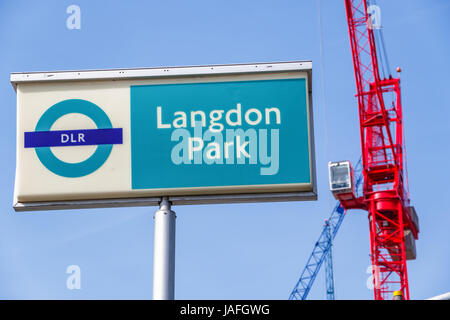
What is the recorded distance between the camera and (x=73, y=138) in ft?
24.5

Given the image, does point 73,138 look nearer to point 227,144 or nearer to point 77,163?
point 77,163

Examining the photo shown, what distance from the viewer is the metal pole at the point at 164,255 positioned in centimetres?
655

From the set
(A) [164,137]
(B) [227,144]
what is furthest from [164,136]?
(B) [227,144]

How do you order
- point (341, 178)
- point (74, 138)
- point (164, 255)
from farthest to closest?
point (341, 178)
point (74, 138)
point (164, 255)

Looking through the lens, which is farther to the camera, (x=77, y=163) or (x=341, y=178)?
(x=341, y=178)

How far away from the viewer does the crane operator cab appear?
84.7 m

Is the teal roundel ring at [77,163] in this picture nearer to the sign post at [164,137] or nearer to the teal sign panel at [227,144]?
the sign post at [164,137]

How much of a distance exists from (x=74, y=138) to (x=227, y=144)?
1483mm

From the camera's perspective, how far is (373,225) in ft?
282

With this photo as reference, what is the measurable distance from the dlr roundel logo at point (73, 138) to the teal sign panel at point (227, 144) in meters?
0.29
